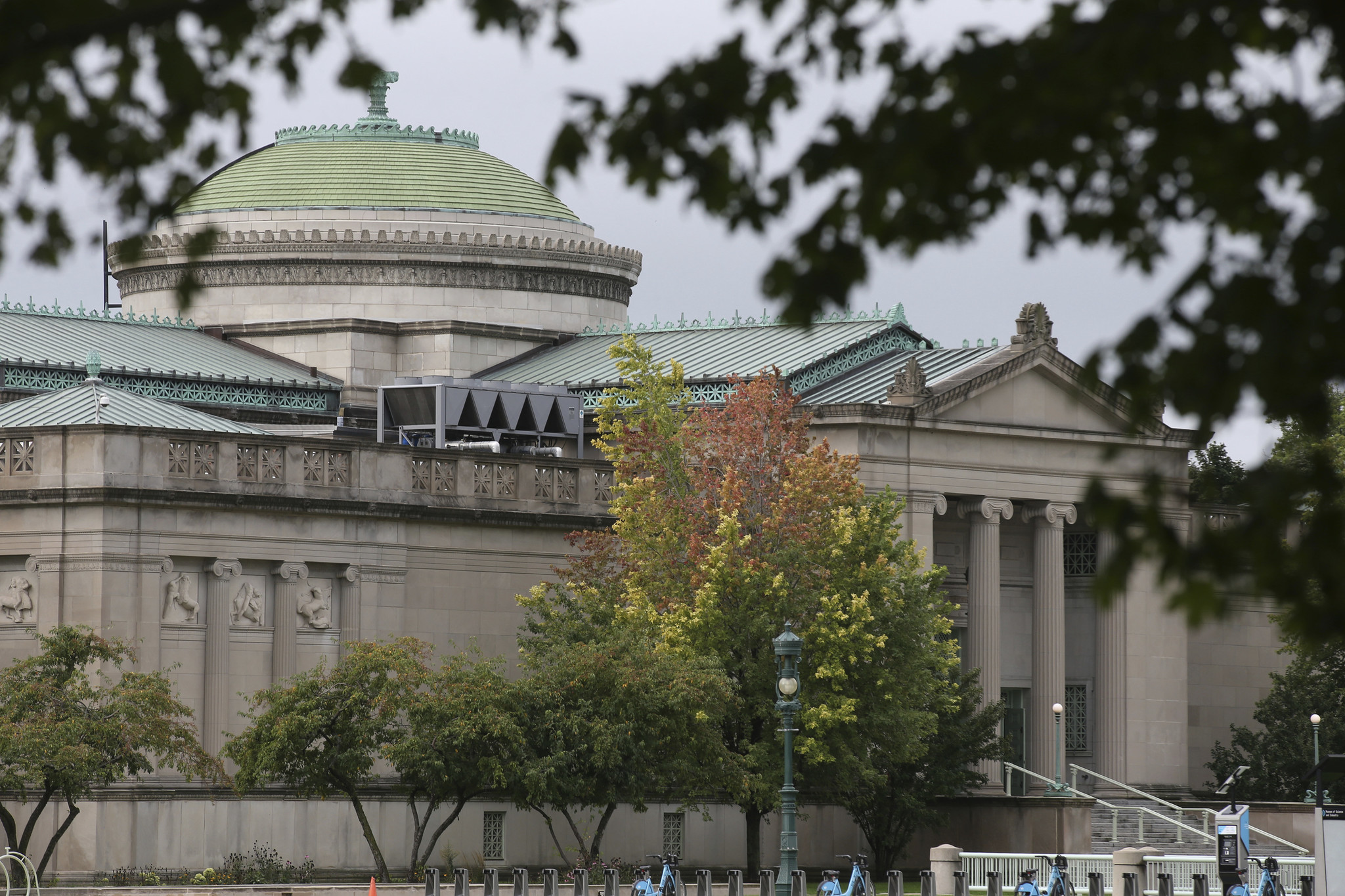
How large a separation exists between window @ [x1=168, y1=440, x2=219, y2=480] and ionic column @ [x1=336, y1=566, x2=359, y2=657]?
14.0ft

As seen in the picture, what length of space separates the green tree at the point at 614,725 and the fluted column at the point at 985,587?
15.2 metres

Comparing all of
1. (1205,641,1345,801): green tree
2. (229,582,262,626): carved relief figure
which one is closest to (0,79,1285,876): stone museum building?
(229,582,262,626): carved relief figure

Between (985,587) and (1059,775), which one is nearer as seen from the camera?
(1059,775)

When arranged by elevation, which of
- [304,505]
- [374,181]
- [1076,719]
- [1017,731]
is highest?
[374,181]

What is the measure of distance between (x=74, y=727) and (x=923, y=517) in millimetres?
25065

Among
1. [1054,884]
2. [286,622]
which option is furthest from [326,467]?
[1054,884]

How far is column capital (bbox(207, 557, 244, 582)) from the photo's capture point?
184ft

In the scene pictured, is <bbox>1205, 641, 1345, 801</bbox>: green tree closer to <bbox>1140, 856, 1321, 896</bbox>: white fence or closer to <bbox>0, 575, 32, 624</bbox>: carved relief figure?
<bbox>1140, 856, 1321, 896</bbox>: white fence

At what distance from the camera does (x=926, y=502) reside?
6475 centimetres

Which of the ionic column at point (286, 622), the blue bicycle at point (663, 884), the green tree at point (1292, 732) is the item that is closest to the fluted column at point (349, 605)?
the ionic column at point (286, 622)

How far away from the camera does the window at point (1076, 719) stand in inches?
2776

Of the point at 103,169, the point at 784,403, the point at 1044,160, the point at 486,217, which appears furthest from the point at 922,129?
the point at 486,217

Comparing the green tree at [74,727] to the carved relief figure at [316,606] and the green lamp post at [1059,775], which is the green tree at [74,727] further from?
the green lamp post at [1059,775]

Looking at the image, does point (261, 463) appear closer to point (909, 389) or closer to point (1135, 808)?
point (909, 389)
